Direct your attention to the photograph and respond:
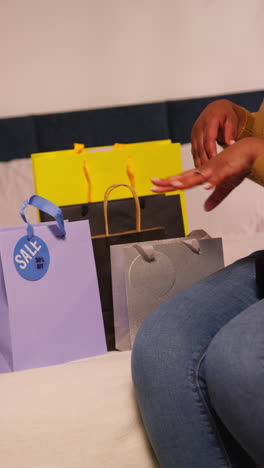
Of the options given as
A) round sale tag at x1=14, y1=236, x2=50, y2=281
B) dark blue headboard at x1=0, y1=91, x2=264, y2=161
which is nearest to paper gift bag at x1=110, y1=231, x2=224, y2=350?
round sale tag at x1=14, y1=236, x2=50, y2=281

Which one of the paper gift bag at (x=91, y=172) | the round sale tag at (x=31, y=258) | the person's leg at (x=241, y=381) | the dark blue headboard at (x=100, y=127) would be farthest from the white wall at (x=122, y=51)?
the person's leg at (x=241, y=381)

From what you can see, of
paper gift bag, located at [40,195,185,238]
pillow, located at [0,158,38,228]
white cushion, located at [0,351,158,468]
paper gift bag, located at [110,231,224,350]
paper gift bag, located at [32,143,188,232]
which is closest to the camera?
white cushion, located at [0,351,158,468]

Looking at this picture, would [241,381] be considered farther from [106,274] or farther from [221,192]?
[106,274]

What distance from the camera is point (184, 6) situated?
253cm

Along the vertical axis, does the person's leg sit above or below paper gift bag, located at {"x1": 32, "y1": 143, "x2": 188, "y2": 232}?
below

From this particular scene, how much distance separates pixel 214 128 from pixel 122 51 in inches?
63.3

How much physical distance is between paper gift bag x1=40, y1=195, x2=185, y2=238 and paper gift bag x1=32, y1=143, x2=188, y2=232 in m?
0.13

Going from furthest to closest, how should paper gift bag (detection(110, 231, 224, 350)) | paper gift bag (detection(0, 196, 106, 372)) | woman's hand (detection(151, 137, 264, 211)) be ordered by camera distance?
paper gift bag (detection(110, 231, 224, 350)) < paper gift bag (detection(0, 196, 106, 372)) < woman's hand (detection(151, 137, 264, 211))

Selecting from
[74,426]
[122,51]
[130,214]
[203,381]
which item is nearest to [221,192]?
[203,381]

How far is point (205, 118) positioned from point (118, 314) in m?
0.51

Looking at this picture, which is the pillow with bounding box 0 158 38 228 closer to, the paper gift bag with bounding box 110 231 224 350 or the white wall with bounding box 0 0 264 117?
the white wall with bounding box 0 0 264 117

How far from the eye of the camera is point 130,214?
5.36 ft

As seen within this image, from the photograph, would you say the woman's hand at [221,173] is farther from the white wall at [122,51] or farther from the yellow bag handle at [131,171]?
the white wall at [122,51]

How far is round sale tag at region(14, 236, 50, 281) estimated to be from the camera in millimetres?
1221
